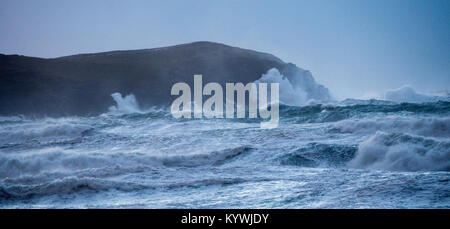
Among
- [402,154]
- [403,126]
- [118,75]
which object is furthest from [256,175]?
[118,75]

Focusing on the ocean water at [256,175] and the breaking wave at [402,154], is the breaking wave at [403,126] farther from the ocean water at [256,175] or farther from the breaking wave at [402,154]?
the breaking wave at [402,154]

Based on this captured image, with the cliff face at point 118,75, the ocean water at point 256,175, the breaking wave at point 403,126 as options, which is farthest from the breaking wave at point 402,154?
the cliff face at point 118,75

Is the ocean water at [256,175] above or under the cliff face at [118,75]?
under

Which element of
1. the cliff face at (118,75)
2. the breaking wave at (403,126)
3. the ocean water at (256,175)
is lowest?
the ocean water at (256,175)

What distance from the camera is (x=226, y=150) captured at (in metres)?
8.20

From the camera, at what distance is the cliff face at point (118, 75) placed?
37.9 m

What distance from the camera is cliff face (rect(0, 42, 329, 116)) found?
37.9 m

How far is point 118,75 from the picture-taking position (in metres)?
44.7

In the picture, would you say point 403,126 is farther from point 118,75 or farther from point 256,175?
point 118,75

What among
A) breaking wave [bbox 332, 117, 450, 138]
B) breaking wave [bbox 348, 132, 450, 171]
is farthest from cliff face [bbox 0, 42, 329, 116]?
breaking wave [bbox 348, 132, 450, 171]

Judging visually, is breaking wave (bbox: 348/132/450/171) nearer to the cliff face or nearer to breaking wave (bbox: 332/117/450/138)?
breaking wave (bbox: 332/117/450/138)

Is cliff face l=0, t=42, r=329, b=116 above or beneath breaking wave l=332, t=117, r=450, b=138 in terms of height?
above
